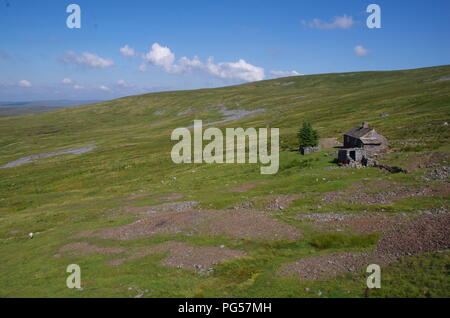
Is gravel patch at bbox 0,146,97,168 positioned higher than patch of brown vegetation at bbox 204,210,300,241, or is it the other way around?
gravel patch at bbox 0,146,97,168

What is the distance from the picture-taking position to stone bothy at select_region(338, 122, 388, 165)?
53875 millimetres

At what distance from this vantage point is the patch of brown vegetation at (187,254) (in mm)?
25094

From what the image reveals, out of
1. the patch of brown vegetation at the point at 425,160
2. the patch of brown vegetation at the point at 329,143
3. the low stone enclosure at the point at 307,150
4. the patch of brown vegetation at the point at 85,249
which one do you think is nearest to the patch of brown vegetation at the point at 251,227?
the patch of brown vegetation at the point at 85,249

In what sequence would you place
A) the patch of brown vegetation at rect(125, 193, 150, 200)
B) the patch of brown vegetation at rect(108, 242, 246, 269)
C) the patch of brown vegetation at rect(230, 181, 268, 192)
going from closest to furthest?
the patch of brown vegetation at rect(108, 242, 246, 269), the patch of brown vegetation at rect(230, 181, 268, 192), the patch of brown vegetation at rect(125, 193, 150, 200)

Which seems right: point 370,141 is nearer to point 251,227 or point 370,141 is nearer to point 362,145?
point 362,145

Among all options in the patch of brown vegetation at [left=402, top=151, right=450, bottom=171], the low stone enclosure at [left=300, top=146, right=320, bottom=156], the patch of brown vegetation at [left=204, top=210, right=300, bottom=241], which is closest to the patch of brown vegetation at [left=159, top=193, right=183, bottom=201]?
the patch of brown vegetation at [left=204, top=210, right=300, bottom=241]

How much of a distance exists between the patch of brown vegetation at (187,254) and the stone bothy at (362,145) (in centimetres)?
3550

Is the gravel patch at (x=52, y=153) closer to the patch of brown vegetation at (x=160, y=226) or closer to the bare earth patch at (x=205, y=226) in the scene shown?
the patch of brown vegetation at (x=160, y=226)

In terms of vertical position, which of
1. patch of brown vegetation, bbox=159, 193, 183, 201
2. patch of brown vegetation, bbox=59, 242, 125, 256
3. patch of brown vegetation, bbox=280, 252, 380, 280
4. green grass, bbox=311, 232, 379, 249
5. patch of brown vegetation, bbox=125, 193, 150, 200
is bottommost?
patch of brown vegetation, bbox=59, 242, 125, 256

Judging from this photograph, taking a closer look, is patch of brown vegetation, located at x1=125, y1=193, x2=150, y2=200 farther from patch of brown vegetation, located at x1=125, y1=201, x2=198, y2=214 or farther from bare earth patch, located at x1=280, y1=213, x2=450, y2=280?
bare earth patch, located at x1=280, y1=213, x2=450, y2=280

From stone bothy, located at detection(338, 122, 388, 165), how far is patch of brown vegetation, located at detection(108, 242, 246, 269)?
35.5 metres

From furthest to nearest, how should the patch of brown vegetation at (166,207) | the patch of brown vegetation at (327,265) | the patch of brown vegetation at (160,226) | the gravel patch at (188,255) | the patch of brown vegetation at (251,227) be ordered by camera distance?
the patch of brown vegetation at (166,207) → the patch of brown vegetation at (160,226) → the patch of brown vegetation at (251,227) → the gravel patch at (188,255) → the patch of brown vegetation at (327,265)

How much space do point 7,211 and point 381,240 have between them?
213ft
